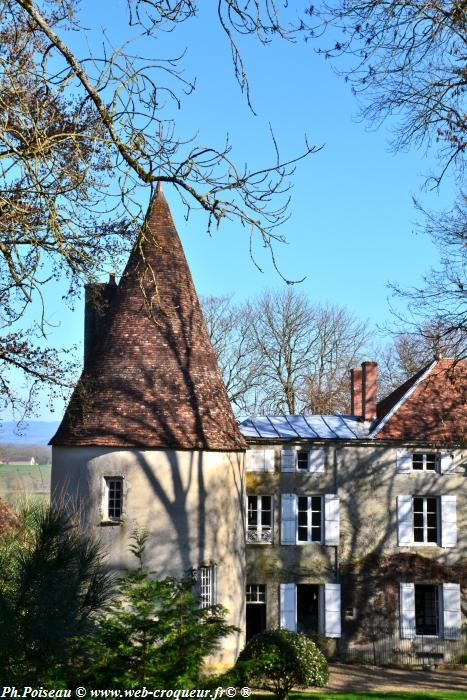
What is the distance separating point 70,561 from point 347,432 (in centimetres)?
1727

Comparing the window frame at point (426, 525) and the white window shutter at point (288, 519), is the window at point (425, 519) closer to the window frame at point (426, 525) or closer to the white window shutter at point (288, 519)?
the window frame at point (426, 525)

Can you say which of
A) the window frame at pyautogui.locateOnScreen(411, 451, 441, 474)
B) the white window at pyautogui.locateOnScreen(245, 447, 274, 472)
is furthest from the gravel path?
the white window at pyautogui.locateOnScreen(245, 447, 274, 472)

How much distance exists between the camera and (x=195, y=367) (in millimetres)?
18031

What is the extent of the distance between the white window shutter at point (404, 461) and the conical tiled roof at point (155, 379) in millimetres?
6622

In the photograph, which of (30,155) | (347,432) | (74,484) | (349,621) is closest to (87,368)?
(74,484)

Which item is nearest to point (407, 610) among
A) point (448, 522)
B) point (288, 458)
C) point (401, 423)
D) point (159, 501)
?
point (448, 522)

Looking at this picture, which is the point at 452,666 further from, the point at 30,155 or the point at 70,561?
the point at 30,155

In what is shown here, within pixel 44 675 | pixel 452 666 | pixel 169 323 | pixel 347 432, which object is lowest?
pixel 452 666

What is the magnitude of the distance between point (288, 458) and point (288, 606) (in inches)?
152

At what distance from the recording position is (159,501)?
17.0 meters

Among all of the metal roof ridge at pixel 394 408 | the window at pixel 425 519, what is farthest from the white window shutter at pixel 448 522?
the metal roof ridge at pixel 394 408

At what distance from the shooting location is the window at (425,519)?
914 inches

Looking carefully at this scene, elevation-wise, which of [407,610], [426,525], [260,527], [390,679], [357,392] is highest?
[357,392]

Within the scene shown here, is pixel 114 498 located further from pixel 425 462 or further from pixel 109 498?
pixel 425 462
